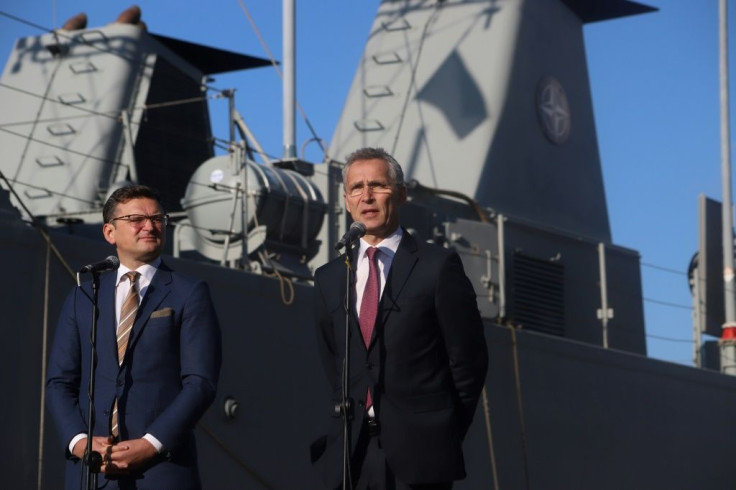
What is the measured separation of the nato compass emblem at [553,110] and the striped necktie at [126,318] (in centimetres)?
795

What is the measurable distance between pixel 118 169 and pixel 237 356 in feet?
9.38

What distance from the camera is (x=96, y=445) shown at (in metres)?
3.94

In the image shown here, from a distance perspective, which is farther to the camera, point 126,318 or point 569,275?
point 569,275

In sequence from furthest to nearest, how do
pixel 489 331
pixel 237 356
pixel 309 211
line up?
pixel 489 331, pixel 309 211, pixel 237 356

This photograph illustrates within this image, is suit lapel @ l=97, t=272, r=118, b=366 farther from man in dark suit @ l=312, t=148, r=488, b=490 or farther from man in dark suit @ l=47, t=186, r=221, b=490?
man in dark suit @ l=312, t=148, r=488, b=490

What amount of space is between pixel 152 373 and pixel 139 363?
0.05 m

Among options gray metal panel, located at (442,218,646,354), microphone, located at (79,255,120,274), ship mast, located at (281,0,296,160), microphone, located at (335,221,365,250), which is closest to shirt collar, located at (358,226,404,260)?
microphone, located at (335,221,365,250)

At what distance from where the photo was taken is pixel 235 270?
26.2ft

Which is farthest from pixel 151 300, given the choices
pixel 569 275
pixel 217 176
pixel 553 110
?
pixel 553 110

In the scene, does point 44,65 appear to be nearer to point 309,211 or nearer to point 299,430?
point 309,211

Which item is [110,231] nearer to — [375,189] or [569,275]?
[375,189]

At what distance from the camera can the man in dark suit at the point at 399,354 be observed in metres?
4.02

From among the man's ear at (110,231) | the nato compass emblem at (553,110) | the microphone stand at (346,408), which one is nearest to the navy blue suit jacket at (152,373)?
the man's ear at (110,231)

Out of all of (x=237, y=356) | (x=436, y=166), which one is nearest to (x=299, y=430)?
(x=237, y=356)
